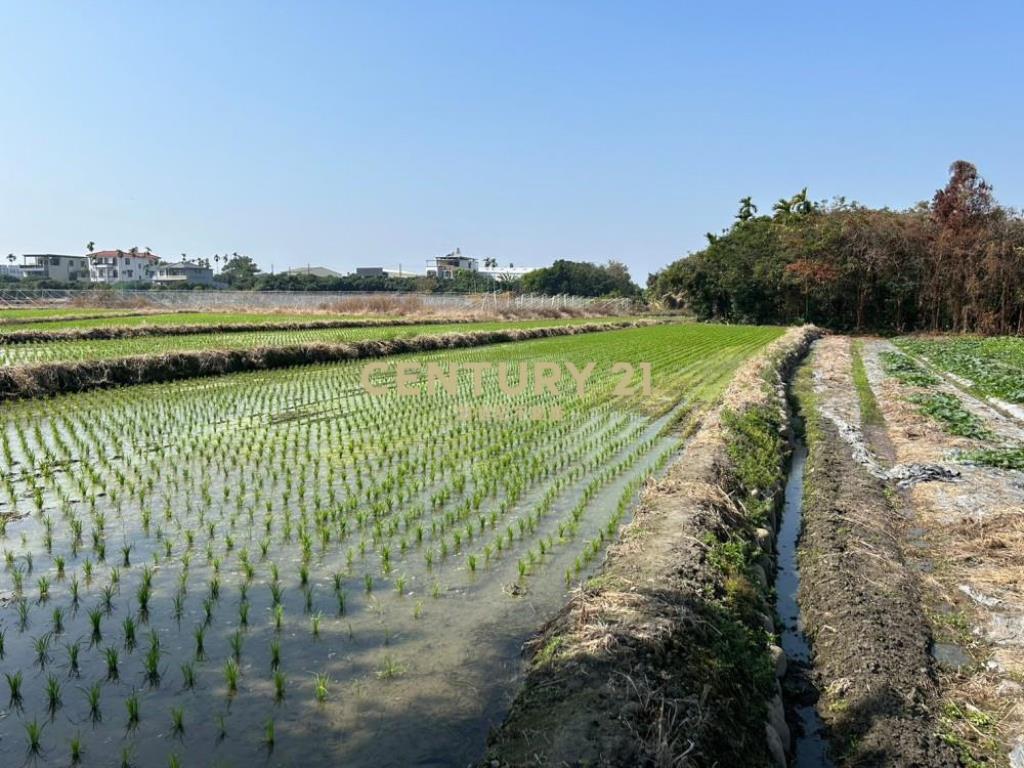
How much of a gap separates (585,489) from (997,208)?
109ft

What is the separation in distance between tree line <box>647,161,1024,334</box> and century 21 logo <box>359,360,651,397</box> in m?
19.1

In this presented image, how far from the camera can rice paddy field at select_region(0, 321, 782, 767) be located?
10.5ft

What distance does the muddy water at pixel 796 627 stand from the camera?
335cm

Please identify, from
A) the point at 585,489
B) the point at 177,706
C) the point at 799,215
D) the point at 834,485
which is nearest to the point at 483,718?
the point at 177,706

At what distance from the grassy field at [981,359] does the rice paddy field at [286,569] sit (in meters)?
7.31

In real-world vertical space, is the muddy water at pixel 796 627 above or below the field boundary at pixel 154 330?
below

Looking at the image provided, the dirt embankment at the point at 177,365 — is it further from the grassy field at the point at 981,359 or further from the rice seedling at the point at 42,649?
the grassy field at the point at 981,359

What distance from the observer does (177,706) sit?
329cm

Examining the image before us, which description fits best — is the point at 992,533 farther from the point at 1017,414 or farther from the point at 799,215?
the point at 799,215

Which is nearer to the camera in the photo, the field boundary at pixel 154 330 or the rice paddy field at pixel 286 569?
the rice paddy field at pixel 286 569

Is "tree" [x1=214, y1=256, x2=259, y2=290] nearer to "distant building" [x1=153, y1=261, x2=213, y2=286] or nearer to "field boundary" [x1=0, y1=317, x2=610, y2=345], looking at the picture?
"distant building" [x1=153, y1=261, x2=213, y2=286]

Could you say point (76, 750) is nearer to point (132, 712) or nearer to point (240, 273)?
point (132, 712)

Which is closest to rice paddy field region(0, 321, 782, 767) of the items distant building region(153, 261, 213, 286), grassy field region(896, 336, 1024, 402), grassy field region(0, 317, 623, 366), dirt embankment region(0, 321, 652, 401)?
dirt embankment region(0, 321, 652, 401)

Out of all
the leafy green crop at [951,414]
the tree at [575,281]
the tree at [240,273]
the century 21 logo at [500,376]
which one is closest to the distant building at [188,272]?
the tree at [240,273]
